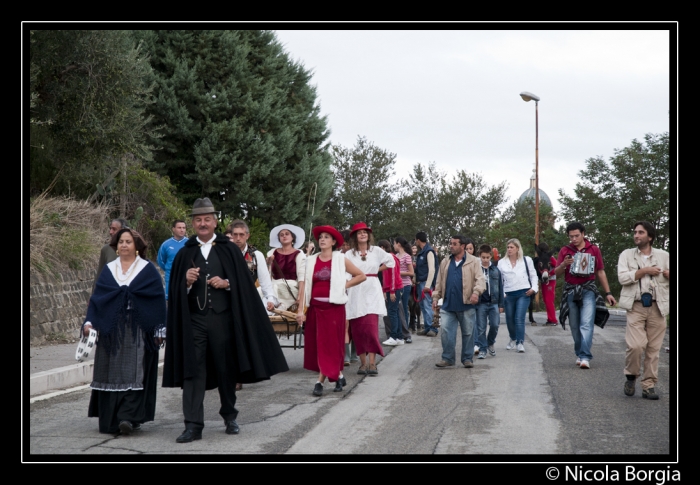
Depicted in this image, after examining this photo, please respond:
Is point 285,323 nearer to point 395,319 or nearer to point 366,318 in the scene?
point 366,318

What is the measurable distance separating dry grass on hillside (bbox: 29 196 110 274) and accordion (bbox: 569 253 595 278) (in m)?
9.02

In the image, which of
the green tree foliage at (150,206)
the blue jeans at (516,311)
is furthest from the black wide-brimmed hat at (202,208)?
the green tree foliage at (150,206)

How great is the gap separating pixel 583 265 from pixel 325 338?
4.04 meters

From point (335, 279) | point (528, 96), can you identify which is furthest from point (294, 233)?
point (528, 96)

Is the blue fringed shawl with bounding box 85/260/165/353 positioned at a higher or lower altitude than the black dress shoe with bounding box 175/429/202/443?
higher

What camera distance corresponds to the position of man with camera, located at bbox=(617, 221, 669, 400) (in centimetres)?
903

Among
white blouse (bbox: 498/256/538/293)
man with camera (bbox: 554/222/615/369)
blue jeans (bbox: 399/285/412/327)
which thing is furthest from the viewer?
blue jeans (bbox: 399/285/412/327)

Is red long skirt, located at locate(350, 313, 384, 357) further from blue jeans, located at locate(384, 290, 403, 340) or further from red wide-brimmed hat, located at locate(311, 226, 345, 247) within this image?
blue jeans, located at locate(384, 290, 403, 340)

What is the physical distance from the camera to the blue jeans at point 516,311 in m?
14.6

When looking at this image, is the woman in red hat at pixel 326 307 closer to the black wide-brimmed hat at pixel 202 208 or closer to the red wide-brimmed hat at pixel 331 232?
the red wide-brimmed hat at pixel 331 232

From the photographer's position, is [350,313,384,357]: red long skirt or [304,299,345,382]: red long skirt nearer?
[304,299,345,382]: red long skirt

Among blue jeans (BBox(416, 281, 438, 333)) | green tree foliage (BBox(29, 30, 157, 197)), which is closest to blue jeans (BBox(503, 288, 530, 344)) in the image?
blue jeans (BBox(416, 281, 438, 333))

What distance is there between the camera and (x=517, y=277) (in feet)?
48.4

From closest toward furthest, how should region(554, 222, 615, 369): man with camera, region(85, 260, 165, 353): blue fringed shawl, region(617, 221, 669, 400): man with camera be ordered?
region(85, 260, 165, 353): blue fringed shawl, region(617, 221, 669, 400): man with camera, region(554, 222, 615, 369): man with camera
